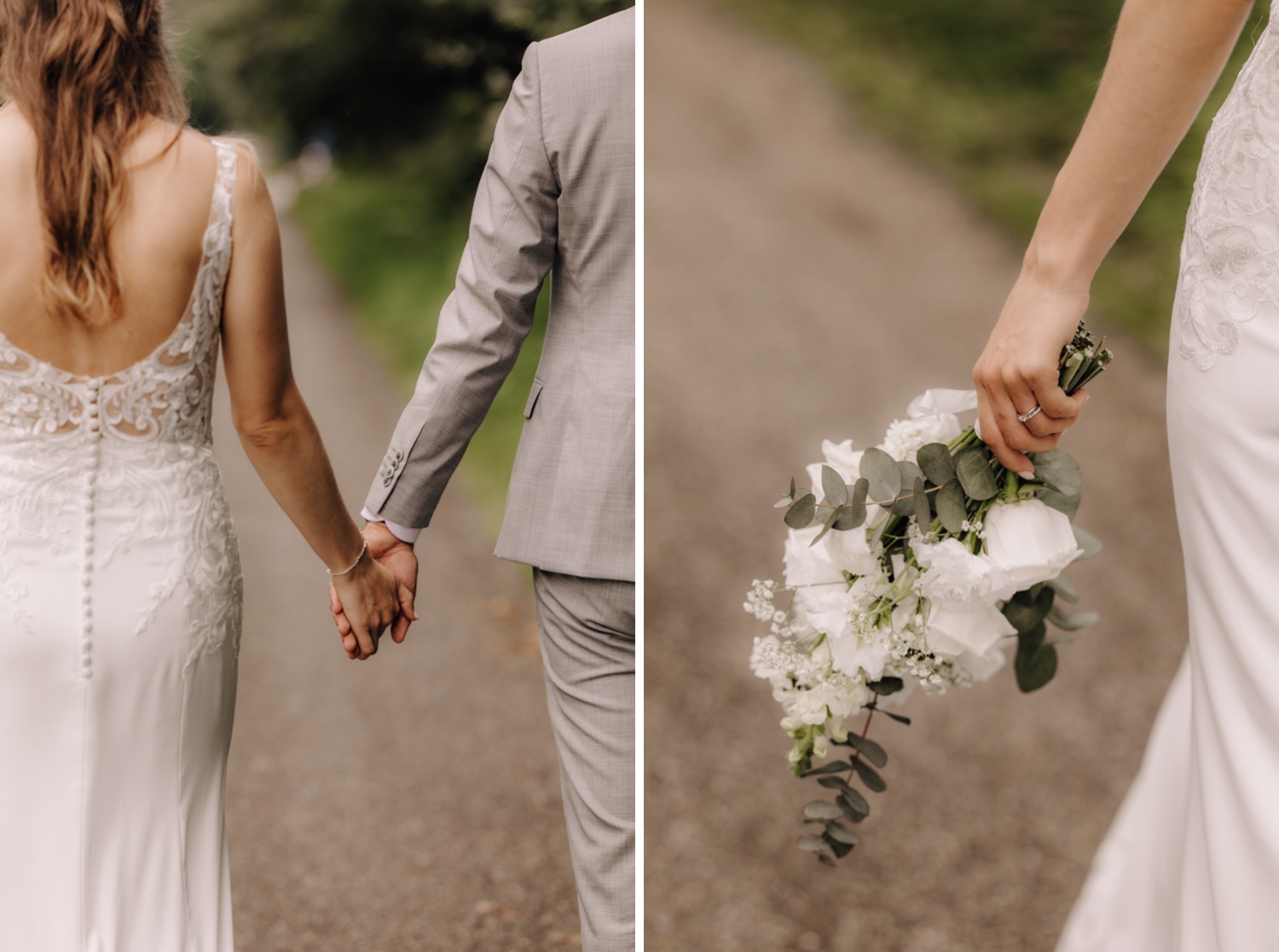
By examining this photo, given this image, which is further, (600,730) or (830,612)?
(600,730)

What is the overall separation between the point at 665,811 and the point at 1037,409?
2.66 meters

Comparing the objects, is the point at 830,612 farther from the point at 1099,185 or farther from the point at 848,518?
the point at 1099,185

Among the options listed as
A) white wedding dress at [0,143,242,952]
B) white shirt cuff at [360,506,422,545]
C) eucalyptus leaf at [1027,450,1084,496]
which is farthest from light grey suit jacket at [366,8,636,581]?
eucalyptus leaf at [1027,450,1084,496]

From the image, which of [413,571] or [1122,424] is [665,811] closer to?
[413,571]

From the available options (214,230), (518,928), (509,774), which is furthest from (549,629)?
(509,774)

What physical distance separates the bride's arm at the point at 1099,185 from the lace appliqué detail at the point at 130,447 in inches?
53.3

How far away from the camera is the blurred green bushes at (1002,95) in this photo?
7.40m

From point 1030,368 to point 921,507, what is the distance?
0.32 meters

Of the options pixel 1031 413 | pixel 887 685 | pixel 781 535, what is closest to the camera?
pixel 1031 413

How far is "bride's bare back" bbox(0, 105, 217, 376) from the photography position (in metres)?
1.90

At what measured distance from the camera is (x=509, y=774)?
4.51m

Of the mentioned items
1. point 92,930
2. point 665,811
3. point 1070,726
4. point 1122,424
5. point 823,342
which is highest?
point 823,342

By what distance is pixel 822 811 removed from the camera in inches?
84.5

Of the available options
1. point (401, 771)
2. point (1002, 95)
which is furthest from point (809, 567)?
point (1002, 95)
